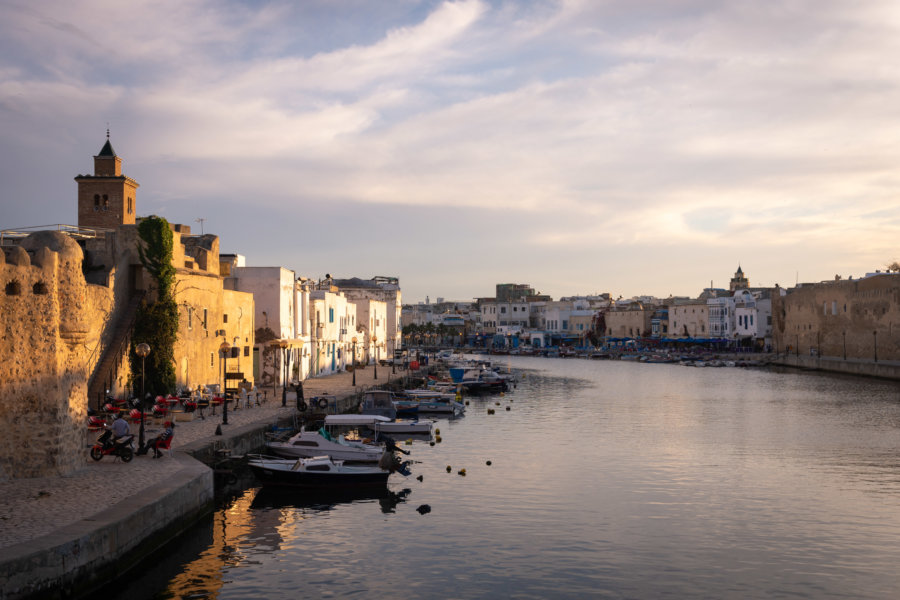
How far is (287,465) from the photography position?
2558 cm

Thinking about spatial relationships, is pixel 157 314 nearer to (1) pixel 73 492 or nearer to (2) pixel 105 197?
(1) pixel 73 492

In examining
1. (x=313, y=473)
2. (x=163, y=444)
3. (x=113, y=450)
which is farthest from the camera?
(x=313, y=473)

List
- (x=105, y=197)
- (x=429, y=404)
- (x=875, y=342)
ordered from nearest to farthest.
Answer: (x=429, y=404) → (x=105, y=197) → (x=875, y=342)

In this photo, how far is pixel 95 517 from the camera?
1536 centimetres

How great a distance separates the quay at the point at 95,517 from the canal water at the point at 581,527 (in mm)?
813

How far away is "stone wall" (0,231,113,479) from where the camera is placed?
60.0 ft

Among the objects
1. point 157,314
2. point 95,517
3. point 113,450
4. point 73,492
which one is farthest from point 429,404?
point 95,517

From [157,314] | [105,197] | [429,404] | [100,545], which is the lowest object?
[429,404]

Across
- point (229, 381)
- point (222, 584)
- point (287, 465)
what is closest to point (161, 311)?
point (229, 381)

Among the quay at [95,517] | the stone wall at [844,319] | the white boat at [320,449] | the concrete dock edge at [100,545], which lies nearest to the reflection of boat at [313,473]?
the quay at [95,517]

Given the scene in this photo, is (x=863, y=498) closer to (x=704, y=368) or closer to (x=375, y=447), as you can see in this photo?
(x=375, y=447)

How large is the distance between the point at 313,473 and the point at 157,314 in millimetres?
12576

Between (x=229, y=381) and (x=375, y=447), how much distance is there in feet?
50.4

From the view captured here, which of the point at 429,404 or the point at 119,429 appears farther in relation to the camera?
the point at 429,404
